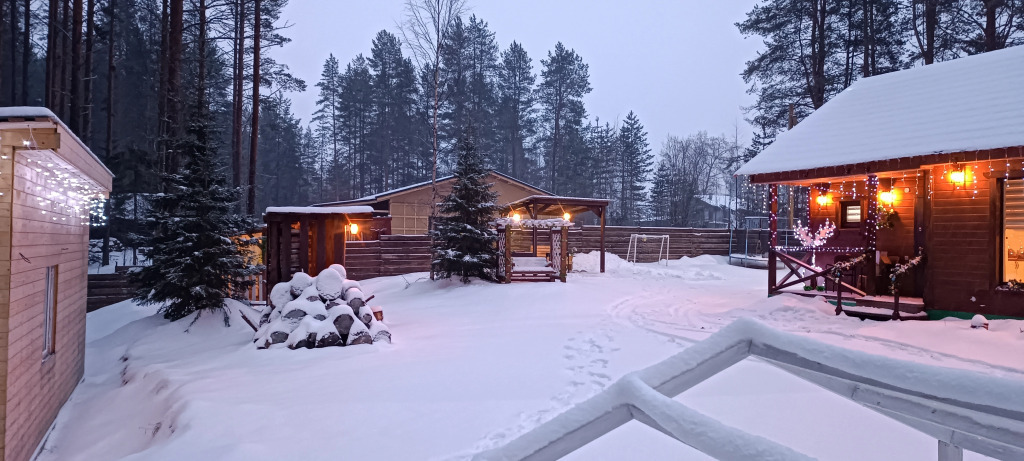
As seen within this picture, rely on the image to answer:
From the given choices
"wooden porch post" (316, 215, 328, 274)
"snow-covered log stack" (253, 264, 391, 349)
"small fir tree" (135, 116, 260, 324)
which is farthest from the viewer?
"wooden porch post" (316, 215, 328, 274)

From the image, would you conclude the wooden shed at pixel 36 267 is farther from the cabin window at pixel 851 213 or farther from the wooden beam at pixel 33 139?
the cabin window at pixel 851 213

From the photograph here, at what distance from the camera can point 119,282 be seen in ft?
47.0

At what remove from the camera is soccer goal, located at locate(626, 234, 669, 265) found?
2163 centimetres

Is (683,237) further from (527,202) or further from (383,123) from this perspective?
(383,123)

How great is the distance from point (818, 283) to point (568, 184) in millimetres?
25303

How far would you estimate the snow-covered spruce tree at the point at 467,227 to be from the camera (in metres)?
13.2

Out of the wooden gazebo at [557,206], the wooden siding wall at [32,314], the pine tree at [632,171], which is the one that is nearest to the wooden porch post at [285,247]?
the wooden siding wall at [32,314]

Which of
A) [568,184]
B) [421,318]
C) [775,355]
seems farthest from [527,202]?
[568,184]

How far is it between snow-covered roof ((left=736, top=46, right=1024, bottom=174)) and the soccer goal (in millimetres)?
9999

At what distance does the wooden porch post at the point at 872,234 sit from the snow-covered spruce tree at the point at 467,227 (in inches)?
320

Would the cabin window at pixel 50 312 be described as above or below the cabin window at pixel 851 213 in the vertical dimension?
below

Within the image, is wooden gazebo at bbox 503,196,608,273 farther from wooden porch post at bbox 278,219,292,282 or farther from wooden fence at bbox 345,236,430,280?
wooden porch post at bbox 278,219,292,282

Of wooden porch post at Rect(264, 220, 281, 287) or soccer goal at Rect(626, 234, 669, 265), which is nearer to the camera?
wooden porch post at Rect(264, 220, 281, 287)

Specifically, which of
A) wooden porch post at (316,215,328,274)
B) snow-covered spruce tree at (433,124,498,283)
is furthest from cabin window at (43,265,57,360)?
Answer: snow-covered spruce tree at (433,124,498,283)
